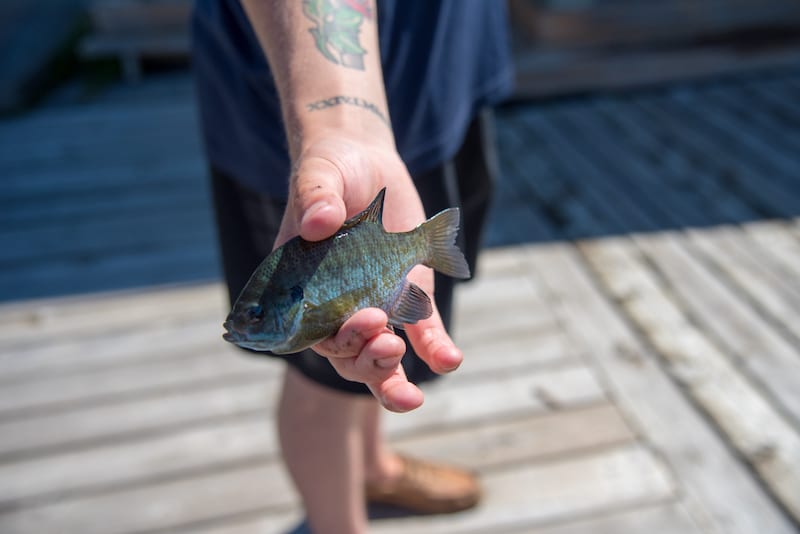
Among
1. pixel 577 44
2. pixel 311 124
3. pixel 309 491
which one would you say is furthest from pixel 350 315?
→ pixel 577 44

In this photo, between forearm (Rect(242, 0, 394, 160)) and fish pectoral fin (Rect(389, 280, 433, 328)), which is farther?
forearm (Rect(242, 0, 394, 160))

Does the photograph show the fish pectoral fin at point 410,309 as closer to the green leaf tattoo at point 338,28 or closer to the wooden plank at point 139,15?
the green leaf tattoo at point 338,28

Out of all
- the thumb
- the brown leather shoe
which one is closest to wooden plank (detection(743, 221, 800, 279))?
the brown leather shoe

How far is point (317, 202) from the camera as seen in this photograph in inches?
46.7

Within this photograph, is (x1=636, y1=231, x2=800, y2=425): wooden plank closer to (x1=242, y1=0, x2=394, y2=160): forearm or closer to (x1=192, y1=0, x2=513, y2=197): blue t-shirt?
(x1=192, y1=0, x2=513, y2=197): blue t-shirt

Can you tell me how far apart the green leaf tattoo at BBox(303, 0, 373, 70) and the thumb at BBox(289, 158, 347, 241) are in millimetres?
397

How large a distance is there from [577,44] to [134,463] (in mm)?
5161

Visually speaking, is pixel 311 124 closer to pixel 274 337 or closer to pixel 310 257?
pixel 310 257

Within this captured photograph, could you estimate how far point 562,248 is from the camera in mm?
4082

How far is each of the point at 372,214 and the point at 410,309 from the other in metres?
0.19

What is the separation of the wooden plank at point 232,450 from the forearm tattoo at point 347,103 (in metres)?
1.69

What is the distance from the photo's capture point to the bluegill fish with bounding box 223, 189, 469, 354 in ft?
4.13

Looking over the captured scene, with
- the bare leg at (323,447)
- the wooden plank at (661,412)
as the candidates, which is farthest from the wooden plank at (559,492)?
the bare leg at (323,447)

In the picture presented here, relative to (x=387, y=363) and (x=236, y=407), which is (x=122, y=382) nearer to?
(x=236, y=407)
